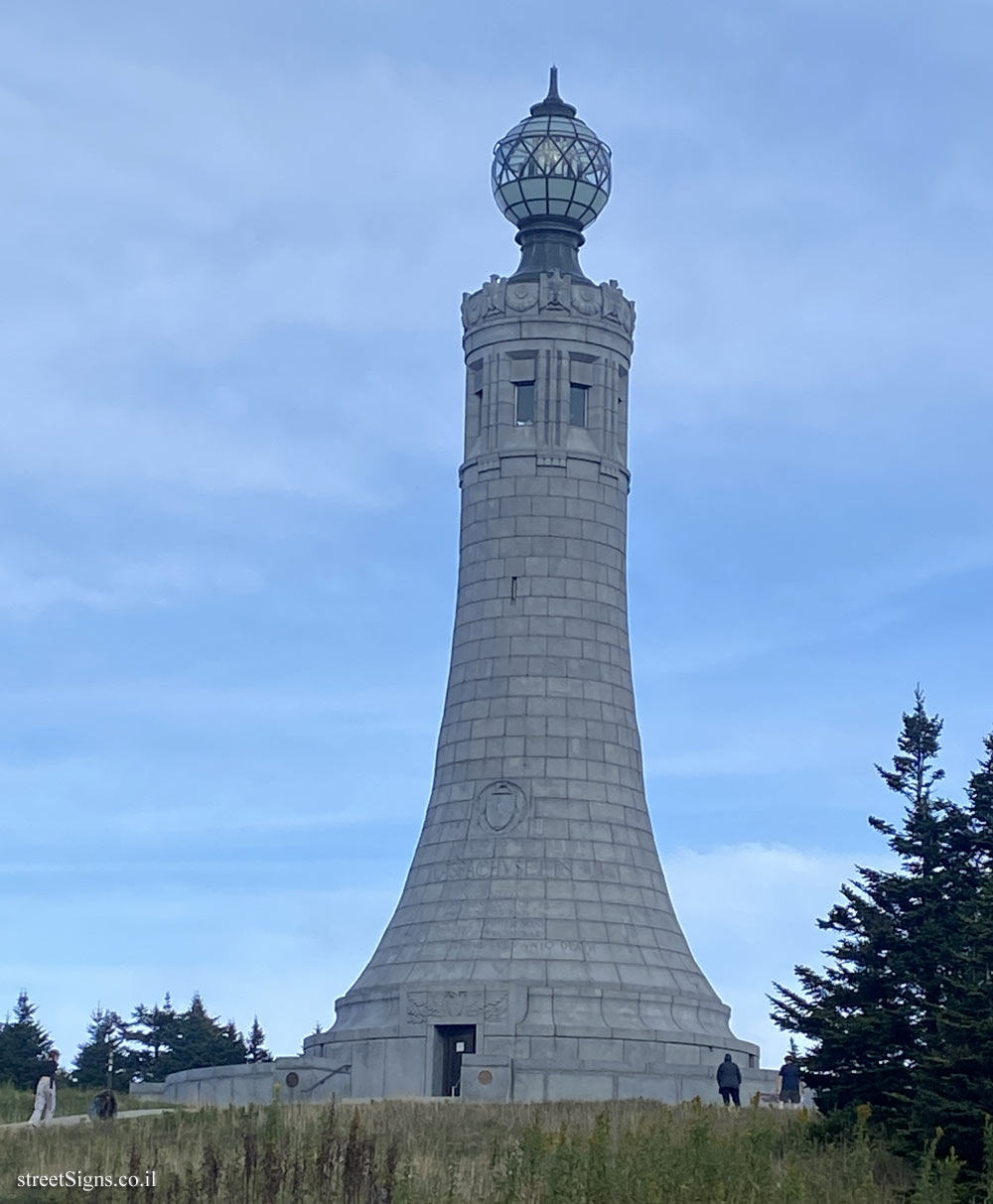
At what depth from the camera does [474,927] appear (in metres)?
45.5

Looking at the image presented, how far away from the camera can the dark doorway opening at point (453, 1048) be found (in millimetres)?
43844

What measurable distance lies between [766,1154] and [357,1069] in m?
24.3

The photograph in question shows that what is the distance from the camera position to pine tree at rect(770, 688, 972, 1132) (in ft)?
91.1

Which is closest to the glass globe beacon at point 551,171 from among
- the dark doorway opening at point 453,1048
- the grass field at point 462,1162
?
the dark doorway opening at point 453,1048

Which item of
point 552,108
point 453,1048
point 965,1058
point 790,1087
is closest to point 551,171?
point 552,108

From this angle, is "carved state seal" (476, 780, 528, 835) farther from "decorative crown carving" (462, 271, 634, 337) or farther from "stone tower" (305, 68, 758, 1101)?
"decorative crown carving" (462, 271, 634, 337)

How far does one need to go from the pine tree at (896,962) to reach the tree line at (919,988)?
0.02m

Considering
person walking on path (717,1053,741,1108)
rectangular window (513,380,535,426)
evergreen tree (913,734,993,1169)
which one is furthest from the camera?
rectangular window (513,380,535,426)

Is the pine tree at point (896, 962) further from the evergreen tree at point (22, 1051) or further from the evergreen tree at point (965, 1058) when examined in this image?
the evergreen tree at point (22, 1051)

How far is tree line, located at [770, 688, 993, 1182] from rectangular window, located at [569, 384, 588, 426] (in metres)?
17.5

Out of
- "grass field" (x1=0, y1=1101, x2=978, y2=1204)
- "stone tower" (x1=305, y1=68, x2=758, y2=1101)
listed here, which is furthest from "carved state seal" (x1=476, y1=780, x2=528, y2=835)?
"grass field" (x1=0, y1=1101, x2=978, y2=1204)

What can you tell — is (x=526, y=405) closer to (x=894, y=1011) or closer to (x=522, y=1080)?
(x=522, y=1080)

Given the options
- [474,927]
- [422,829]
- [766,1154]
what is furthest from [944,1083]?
[422,829]

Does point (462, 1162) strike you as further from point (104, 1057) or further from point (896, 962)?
point (104, 1057)
